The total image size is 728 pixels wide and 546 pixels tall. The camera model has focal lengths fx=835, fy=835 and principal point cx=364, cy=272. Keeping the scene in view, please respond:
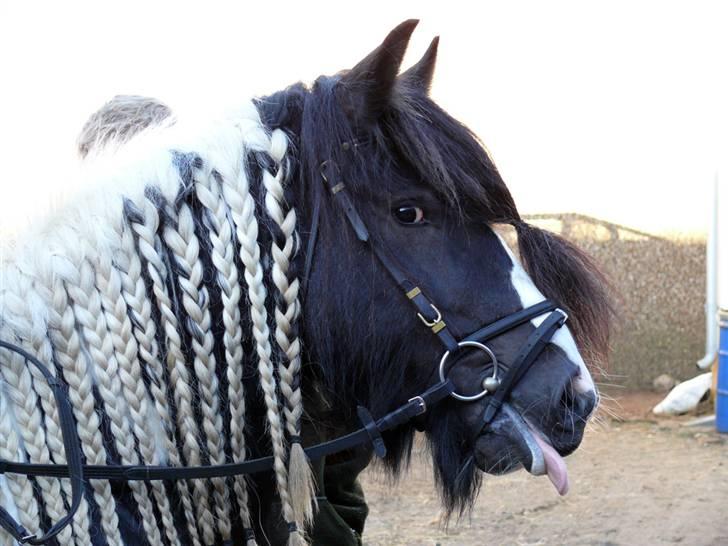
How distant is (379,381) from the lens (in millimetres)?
1950

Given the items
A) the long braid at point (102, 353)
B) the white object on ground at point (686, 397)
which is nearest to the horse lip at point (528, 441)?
the long braid at point (102, 353)

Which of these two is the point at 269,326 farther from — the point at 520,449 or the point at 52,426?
the point at 520,449

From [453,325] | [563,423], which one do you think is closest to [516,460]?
[563,423]

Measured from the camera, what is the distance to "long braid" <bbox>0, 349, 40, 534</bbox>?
170 cm

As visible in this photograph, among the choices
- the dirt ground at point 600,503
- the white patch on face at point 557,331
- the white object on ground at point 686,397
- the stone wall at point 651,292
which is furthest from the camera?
the stone wall at point 651,292

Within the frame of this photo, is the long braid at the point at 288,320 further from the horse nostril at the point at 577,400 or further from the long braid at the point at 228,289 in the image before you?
the horse nostril at the point at 577,400

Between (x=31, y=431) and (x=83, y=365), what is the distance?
0.17 m

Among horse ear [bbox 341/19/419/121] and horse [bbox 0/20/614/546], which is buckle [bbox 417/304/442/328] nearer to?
horse [bbox 0/20/614/546]

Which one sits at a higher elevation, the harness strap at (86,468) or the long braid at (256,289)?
the long braid at (256,289)

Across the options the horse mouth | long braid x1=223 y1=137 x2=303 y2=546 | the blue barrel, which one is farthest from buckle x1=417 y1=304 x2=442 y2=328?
the blue barrel

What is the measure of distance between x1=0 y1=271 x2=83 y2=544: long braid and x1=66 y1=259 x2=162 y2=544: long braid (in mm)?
86

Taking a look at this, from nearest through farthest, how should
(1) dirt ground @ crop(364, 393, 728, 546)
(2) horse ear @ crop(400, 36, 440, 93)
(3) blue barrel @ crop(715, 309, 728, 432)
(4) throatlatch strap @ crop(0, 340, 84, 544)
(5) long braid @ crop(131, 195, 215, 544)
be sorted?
1. (4) throatlatch strap @ crop(0, 340, 84, 544)
2. (5) long braid @ crop(131, 195, 215, 544)
3. (2) horse ear @ crop(400, 36, 440, 93)
4. (1) dirt ground @ crop(364, 393, 728, 546)
5. (3) blue barrel @ crop(715, 309, 728, 432)

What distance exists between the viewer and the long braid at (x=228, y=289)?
1.80 m

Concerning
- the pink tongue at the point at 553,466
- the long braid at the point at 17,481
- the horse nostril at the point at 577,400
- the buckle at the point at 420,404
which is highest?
the long braid at the point at 17,481
